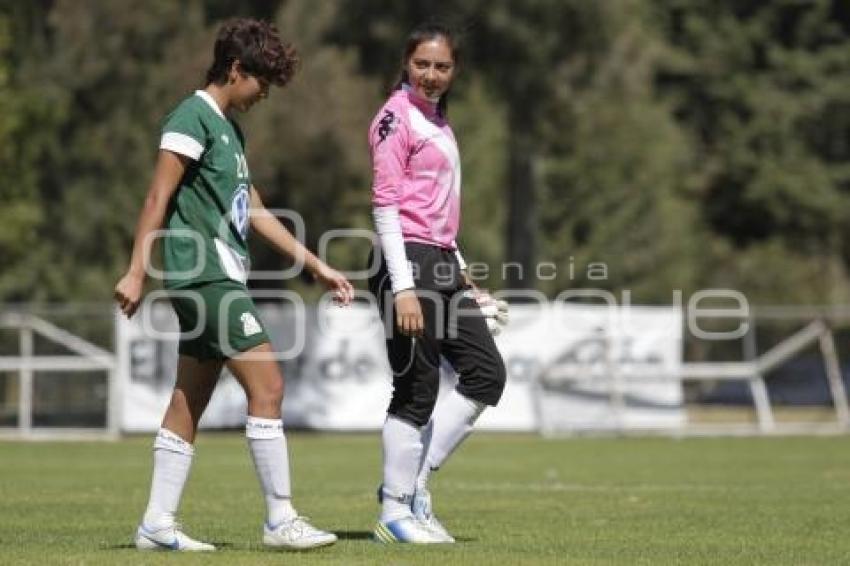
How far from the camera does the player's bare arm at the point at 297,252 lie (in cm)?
856

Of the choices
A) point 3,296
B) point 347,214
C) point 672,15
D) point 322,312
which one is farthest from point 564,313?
point 672,15

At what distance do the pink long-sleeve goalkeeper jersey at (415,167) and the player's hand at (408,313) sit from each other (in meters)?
0.38

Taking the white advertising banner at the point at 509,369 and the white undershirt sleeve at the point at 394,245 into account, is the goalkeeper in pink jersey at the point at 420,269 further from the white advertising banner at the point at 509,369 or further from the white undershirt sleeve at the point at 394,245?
the white advertising banner at the point at 509,369

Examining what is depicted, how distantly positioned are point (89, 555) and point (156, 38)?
29109 mm

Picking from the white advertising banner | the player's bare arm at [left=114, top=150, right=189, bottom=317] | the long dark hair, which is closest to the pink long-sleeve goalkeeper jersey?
the long dark hair

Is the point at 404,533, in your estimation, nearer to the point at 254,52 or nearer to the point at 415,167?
the point at 415,167

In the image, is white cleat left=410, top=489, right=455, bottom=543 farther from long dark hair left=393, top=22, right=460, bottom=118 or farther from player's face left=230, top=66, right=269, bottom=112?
player's face left=230, top=66, right=269, bottom=112

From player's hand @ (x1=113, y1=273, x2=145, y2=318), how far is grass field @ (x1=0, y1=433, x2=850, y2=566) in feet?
3.40

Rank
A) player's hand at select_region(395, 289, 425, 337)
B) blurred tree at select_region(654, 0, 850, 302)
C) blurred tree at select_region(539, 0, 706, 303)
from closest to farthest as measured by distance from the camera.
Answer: player's hand at select_region(395, 289, 425, 337) < blurred tree at select_region(539, 0, 706, 303) < blurred tree at select_region(654, 0, 850, 302)

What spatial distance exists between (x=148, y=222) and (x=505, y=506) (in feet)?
15.2

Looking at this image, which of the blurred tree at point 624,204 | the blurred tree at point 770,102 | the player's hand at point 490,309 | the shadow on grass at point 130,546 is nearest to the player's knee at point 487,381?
the player's hand at point 490,309

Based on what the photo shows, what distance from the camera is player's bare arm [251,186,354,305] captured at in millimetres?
8562

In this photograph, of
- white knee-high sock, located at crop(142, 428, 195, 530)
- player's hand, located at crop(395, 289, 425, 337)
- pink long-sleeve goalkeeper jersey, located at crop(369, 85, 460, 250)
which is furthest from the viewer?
pink long-sleeve goalkeeper jersey, located at crop(369, 85, 460, 250)

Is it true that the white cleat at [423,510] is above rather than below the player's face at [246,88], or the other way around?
below
